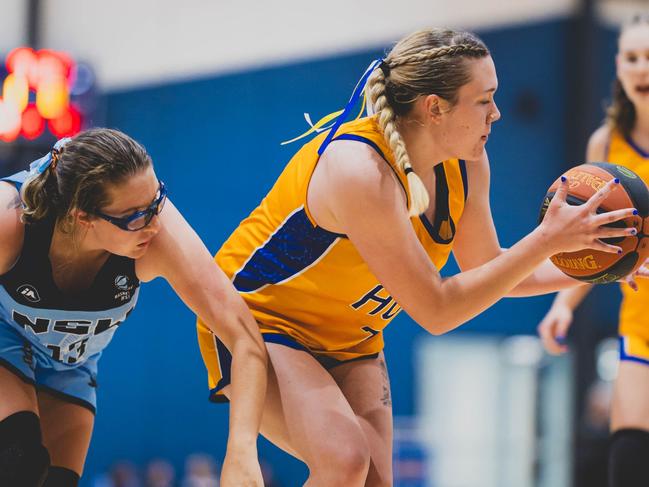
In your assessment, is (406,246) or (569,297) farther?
(569,297)

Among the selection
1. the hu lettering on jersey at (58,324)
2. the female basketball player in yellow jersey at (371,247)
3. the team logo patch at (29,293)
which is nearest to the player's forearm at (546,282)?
the female basketball player in yellow jersey at (371,247)

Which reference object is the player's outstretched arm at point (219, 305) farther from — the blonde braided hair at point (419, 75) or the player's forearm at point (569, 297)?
the player's forearm at point (569, 297)

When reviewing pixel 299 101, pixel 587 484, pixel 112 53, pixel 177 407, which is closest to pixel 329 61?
pixel 299 101

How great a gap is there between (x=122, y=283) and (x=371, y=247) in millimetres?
779

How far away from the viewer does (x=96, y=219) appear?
2801mm

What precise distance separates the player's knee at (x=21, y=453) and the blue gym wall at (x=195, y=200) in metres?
5.11

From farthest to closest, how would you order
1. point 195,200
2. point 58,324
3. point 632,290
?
1. point 195,200
2. point 632,290
3. point 58,324

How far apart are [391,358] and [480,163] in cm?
597

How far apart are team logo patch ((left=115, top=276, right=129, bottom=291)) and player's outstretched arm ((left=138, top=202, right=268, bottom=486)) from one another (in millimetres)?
47

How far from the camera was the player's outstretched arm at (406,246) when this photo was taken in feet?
8.96

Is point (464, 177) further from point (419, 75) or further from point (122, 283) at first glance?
point (122, 283)

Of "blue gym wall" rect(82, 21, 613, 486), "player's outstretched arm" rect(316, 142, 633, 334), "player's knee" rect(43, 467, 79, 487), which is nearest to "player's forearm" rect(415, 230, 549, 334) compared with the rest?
"player's outstretched arm" rect(316, 142, 633, 334)

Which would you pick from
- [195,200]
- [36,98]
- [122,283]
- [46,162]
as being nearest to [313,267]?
[122,283]

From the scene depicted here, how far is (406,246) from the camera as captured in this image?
2.77 metres
